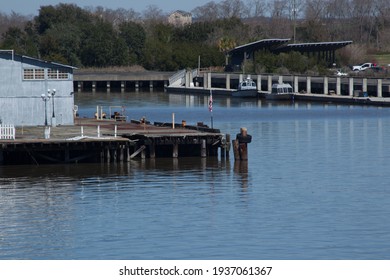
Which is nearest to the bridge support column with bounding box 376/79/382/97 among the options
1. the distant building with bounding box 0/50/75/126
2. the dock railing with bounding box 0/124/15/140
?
the distant building with bounding box 0/50/75/126

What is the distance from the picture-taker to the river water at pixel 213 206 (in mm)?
37625

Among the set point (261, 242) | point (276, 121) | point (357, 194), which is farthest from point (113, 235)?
point (276, 121)

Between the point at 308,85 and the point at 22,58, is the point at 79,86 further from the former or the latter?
the point at 22,58

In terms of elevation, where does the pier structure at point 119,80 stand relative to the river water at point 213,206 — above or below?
above

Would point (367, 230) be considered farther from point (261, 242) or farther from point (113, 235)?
point (113, 235)

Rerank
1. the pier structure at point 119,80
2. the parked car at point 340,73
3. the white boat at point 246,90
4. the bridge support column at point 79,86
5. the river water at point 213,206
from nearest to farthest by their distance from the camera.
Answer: the river water at point 213,206 → the white boat at point 246,90 → the parked car at point 340,73 → the pier structure at point 119,80 → the bridge support column at point 79,86

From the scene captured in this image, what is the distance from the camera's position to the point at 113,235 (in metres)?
40.0

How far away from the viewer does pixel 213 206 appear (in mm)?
45656

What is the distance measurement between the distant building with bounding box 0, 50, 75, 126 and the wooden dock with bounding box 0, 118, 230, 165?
291 cm

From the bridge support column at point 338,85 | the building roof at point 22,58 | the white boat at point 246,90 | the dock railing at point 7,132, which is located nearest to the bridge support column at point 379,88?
the bridge support column at point 338,85

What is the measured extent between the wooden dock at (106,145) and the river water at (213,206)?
2.20ft

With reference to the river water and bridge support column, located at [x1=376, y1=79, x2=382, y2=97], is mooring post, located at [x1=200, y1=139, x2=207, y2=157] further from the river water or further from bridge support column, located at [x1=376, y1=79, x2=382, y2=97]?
bridge support column, located at [x1=376, y1=79, x2=382, y2=97]

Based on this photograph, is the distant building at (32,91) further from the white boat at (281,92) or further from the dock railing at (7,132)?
the white boat at (281,92)

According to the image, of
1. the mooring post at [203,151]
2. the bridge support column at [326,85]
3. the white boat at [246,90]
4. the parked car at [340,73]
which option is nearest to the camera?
the mooring post at [203,151]
